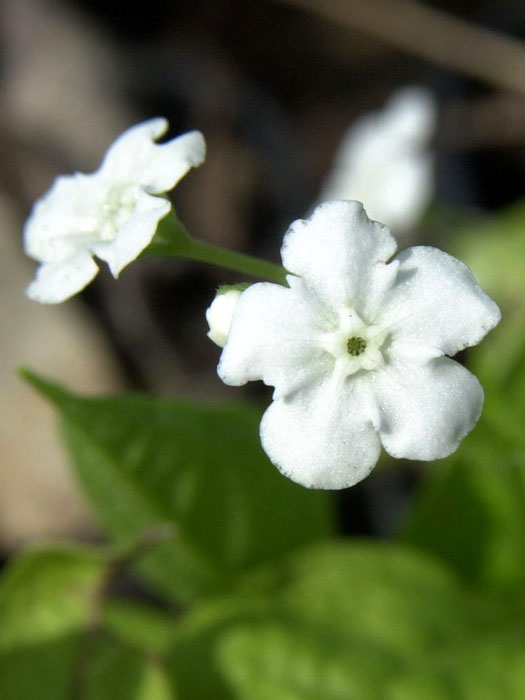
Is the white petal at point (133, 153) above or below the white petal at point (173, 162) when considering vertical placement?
below

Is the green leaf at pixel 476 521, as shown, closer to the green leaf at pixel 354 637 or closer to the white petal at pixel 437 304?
the green leaf at pixel 354 637

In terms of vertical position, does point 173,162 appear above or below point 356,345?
above

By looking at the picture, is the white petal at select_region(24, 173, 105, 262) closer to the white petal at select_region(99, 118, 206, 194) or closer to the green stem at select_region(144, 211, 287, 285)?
the white petal at select_region(99, 118, 206, 194)

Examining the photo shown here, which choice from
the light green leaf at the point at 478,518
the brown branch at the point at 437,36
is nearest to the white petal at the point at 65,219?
the light green leaf at the point at 478,518

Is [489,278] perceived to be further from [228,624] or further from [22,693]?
[22,693]

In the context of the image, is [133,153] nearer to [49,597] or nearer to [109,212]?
[109,212]

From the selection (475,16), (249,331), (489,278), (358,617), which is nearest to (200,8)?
(475,16)

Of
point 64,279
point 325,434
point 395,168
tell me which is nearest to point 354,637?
point 325,434
